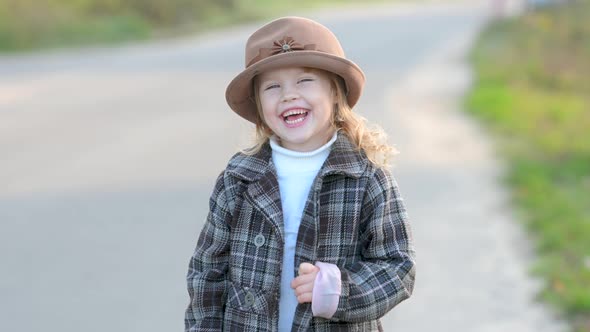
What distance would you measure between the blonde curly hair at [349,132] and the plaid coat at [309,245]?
9 centimetres

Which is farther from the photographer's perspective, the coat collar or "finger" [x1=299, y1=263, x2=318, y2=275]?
the coat collar

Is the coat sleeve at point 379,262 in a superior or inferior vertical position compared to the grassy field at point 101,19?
inferior

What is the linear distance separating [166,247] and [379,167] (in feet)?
12.6

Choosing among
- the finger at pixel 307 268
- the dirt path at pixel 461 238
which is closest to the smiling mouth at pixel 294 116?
the finger at pixel 307 268

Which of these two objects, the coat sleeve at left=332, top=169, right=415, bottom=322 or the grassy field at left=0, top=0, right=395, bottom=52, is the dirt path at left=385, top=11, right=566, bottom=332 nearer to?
the coat sleeve at left=332, top=169, right=415, bottom=322

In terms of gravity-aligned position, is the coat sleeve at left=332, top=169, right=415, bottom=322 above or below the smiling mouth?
below

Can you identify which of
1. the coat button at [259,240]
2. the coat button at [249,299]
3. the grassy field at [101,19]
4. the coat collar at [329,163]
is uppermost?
the grassy field at [101,19]

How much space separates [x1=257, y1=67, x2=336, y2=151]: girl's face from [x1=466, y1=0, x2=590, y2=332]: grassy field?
2.52 meters

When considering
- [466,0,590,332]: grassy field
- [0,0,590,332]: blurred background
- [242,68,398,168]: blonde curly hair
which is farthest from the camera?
[466,0,590,332]: grassy field

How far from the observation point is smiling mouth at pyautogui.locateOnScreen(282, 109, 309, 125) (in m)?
2.54

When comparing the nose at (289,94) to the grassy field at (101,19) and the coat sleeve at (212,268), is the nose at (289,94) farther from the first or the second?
the grassy field at (101,19)

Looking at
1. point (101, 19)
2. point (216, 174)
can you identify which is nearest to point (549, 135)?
point (216, 174)

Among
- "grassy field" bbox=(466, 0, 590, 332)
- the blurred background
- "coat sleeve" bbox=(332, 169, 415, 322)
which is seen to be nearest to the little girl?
"coat sleeve" bbox=(332, 169, 415, 322)

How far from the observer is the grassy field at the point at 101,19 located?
2195 centimetres
